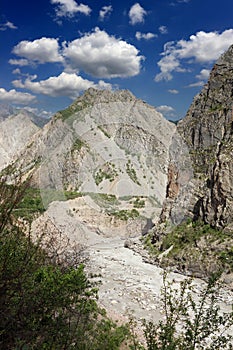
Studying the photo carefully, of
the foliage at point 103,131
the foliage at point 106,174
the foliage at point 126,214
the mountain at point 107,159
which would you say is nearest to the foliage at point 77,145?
the mountain at point 107,159

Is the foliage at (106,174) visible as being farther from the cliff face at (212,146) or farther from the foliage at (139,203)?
the cliff face at (212,146)

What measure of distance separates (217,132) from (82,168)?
50.7 feet

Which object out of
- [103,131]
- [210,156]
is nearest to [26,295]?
[210,156]

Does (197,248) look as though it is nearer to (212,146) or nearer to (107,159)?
(212,146)

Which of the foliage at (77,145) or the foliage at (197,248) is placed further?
the foliage at (77,145)

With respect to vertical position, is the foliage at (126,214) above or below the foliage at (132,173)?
below

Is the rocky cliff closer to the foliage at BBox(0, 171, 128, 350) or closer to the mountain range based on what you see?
the mountain range

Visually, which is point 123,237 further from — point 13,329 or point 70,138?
point 13,329

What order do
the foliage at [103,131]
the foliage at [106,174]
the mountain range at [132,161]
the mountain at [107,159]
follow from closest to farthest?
the mountain range at [132,161]
the mountain at [107,159]
the foliage at [106,174]
the foliage at [103,131]

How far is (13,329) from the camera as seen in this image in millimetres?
4445

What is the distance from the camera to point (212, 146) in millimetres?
19094

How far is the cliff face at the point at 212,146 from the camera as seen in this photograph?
15328 mm

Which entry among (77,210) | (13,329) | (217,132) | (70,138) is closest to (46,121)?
(70,138)

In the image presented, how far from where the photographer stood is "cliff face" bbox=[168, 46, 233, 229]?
50.3 ft
